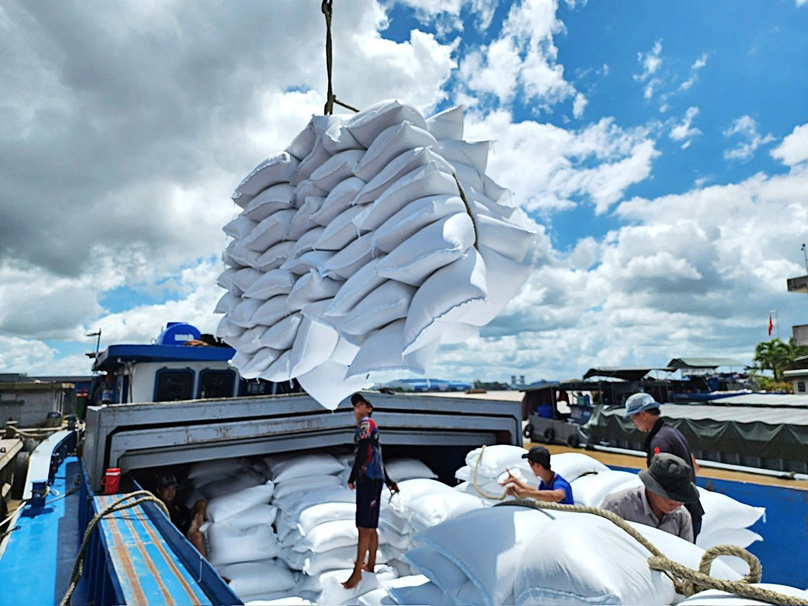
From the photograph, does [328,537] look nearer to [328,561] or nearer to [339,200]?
[328,561]

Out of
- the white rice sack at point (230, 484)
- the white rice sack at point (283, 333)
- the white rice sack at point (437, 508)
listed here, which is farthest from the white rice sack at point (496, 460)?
the white rice sack at point (283, 333)

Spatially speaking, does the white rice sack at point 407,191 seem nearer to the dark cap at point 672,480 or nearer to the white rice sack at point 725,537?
the dark cap at point 672,480

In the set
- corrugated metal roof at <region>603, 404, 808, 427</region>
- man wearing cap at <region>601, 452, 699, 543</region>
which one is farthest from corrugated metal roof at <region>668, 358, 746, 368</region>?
man wearing cap at <region>601, 452, 699, 543</region>

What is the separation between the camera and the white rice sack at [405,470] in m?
4.43

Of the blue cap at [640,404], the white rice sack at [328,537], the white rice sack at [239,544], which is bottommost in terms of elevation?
the white rice sack at [239,544]

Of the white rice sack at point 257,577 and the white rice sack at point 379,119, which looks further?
the white rice sack at point 257,577

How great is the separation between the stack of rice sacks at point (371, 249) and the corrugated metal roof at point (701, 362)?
1702 centimetres

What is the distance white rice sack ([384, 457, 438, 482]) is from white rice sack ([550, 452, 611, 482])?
4.08 ft

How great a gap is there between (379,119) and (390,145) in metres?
0.14

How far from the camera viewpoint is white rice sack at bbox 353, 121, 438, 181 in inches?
58.3

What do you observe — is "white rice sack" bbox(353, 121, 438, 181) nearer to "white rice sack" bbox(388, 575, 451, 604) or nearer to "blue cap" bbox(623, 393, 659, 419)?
"white rice sack" bbox(388, 575, 451, 604)

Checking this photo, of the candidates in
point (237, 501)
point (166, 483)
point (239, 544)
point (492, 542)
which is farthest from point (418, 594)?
point (166, 483)

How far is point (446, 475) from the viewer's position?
5367mm

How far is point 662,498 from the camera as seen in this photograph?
79.0 inches
